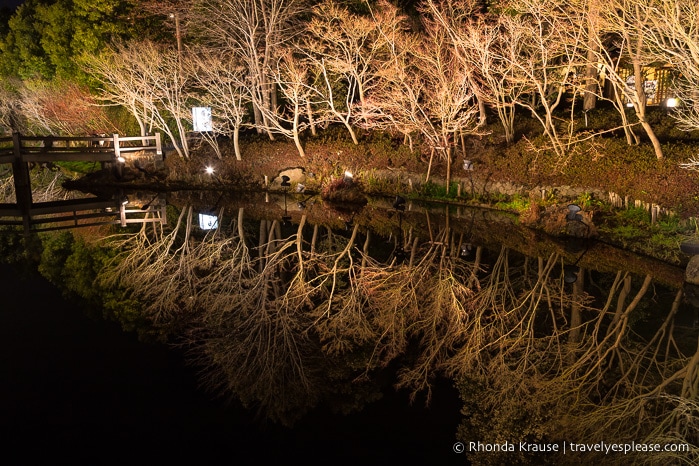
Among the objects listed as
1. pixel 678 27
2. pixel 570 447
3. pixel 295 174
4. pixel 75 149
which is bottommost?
pixel 570 447

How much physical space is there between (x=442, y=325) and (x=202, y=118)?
1665 cm

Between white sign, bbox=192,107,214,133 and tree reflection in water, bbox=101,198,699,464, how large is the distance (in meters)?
9.18

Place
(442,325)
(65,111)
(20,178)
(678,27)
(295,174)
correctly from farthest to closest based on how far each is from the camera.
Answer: (65,111) → (295,174) → (20,178) → (678,27) → (442,325)

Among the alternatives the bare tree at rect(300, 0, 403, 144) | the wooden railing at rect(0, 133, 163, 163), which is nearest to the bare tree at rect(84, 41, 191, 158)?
the wooden railing at rect(0, 133, 163, 163)

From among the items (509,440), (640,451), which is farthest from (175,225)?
(640,451)

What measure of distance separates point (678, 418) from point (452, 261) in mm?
6701

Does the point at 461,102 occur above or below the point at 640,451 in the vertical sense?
above

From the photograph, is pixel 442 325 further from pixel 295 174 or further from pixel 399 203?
pixel 295 174

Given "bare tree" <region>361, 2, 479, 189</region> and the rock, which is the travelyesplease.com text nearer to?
"bare tree" <region>361, 2, 479, 189</region>

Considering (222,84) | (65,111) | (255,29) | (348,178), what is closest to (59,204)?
(222,84)

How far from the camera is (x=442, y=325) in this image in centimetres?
964

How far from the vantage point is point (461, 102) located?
16844 millimetres

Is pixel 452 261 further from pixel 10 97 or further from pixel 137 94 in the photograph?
pixel 10 97

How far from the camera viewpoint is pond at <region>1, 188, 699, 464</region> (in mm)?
6863
